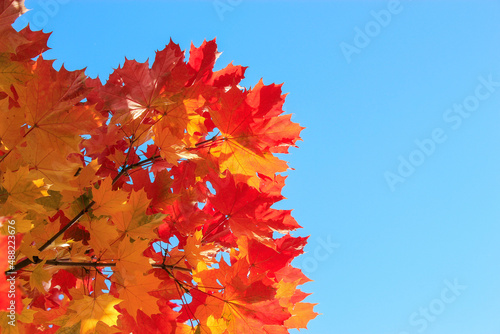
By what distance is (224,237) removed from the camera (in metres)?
1.26

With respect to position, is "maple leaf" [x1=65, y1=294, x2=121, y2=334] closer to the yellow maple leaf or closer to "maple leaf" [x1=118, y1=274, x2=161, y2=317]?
"maple leaf" [x1=118, y1=274, x2=161, y2=317]

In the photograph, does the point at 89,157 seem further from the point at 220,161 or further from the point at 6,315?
the point at 6,315

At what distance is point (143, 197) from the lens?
94 cm

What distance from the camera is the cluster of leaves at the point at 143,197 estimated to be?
0.86m

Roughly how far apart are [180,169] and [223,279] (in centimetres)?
37

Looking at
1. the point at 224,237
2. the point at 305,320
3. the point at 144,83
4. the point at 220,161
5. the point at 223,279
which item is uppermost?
the point at 144,83

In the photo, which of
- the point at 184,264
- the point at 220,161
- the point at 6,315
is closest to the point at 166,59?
the point at 220,161

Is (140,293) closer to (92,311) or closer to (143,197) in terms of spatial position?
(92,311)

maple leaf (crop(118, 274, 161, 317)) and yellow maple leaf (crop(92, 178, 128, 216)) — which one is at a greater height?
yellow maple leaf (crop(92, 178, 128, 216))

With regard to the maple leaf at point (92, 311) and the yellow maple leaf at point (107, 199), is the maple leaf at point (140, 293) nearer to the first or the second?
the maple leaf at point (92, 311)

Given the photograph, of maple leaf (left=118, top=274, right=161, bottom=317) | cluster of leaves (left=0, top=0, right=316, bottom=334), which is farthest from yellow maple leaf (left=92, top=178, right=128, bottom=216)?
maple leaf (left=118, top=274, right=161, bottom=317)

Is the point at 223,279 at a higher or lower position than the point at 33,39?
lower

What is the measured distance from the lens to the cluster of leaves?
861 mm

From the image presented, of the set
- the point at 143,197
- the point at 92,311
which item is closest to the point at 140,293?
the point at 92,311
